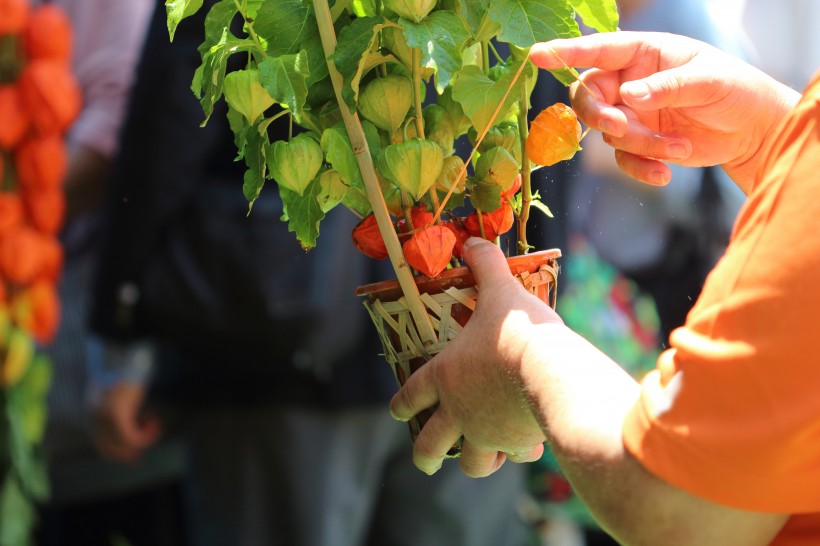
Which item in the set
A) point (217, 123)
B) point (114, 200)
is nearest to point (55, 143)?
point (114, 200)

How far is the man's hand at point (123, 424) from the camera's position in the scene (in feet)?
5.61

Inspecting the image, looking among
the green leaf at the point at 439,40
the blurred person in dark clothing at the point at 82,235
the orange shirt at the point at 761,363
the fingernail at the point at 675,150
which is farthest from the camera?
the blurred person in dark clothing at the point at 82,235

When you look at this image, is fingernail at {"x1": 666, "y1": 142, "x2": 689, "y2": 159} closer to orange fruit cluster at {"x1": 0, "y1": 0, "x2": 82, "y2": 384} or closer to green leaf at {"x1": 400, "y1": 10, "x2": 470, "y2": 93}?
green leaf at {"x1": 400, "y1": 10, "x2": 470, "y2": 93}

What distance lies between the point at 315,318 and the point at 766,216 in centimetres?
135

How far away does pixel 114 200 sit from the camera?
169 centimetres

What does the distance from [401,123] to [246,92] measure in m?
0.14

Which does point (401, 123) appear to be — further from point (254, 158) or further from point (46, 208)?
point (46, 208)

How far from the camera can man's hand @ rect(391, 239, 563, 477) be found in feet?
2.27

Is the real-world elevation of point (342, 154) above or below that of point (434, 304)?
above

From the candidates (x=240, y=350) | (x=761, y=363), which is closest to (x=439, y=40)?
(x=761, y=363)

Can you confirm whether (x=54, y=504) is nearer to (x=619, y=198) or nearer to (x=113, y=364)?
(x=113, y=364)

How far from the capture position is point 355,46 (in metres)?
0.72

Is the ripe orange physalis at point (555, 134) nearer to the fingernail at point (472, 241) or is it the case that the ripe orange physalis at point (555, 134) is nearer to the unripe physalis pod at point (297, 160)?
the fingernail at point (472, 241)

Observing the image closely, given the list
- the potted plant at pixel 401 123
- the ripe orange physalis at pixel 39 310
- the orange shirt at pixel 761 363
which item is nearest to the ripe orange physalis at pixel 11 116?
the ripe orange physalis at pixel 39 310
